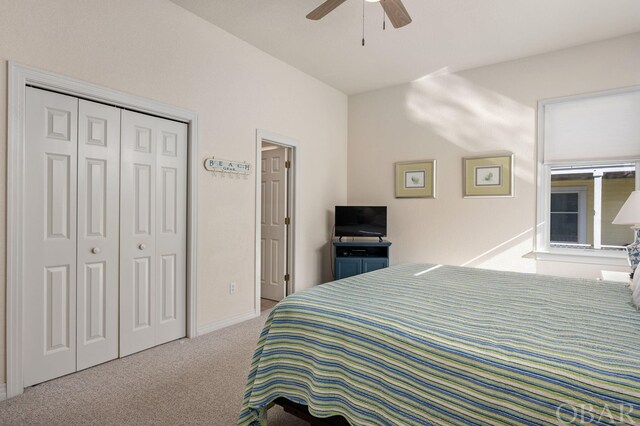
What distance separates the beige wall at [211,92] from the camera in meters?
2.30

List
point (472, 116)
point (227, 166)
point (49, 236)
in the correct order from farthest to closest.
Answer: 1. point (472, 116)
2. point (227, 166)
3. point (49, 236)

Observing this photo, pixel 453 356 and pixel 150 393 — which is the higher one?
pixel 453 356

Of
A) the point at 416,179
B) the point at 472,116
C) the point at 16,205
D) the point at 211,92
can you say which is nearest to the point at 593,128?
the point at 472,116

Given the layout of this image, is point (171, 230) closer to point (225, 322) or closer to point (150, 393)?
point (225, 322)

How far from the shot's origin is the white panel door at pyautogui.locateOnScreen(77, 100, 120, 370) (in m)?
2.51

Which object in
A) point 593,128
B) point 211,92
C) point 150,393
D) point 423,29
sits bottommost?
point 150,393

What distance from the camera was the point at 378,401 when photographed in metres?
1.34

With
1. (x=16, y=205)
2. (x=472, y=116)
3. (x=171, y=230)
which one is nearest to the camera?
(x=16, y=205)

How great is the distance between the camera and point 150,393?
7.25 ft

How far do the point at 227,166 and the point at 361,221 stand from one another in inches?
81.1

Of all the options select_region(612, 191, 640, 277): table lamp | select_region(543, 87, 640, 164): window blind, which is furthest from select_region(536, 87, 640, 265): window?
select_region(612, 191, 640, 277): table lamp

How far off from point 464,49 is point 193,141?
3.04 meters

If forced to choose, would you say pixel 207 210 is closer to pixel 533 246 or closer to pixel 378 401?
pixel 378 401

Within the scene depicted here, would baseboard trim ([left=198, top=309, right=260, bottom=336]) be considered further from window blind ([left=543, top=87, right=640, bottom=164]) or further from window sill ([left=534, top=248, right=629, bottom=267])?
window blind ([left=543, top=87, right=640, bottom=164])
